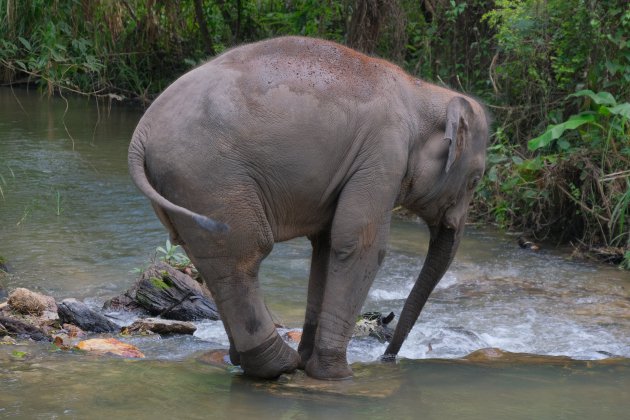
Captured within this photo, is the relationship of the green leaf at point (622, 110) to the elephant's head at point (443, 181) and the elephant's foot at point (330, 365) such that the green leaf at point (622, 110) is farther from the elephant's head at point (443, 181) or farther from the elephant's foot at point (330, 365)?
the elephant's foot at point (330, 365)

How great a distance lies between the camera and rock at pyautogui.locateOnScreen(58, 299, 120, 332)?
5.89m

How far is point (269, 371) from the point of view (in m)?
5.03

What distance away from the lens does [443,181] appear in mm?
5359

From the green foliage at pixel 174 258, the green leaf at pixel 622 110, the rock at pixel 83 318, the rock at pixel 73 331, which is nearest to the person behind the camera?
the rock at pixel 73 331

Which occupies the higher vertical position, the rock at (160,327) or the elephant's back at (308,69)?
the elephant's back at (308,69)

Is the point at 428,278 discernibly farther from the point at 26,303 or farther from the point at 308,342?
the point at 26,303

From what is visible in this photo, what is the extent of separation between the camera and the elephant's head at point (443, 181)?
5.23 meters

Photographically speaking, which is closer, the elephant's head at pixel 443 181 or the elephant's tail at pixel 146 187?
the elephant's tail at pixel 146 187

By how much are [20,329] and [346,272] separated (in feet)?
6.27

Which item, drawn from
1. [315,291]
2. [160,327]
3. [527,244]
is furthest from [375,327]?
[527,244]

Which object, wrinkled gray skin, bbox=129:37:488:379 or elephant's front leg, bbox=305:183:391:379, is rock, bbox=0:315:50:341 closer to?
wrinkled gray skin, bbox=129:37:488:379

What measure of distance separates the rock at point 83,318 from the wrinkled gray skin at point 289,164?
40.8 inches

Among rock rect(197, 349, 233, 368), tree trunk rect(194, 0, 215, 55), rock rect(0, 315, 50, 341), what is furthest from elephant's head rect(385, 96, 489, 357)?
tree trunk rect(194, 0, 215, 55)

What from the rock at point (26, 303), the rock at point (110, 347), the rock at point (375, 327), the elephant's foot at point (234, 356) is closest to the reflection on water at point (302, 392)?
the elephant's foot at point (234, 356)
